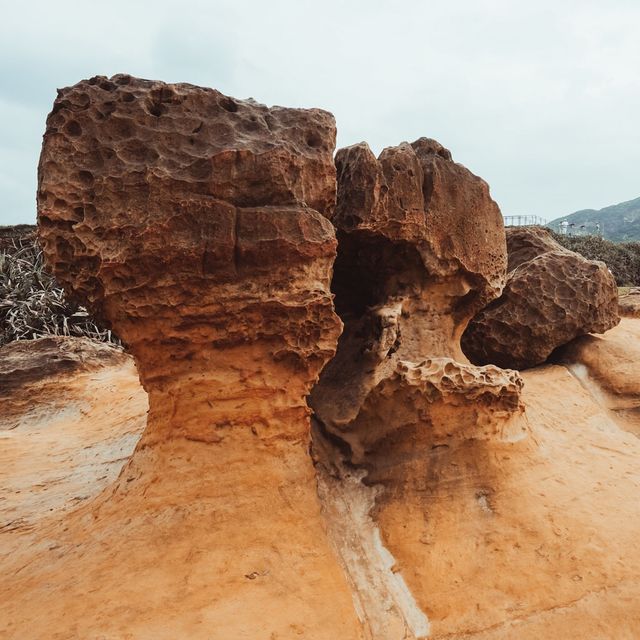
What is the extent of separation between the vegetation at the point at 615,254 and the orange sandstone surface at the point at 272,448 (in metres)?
16.9

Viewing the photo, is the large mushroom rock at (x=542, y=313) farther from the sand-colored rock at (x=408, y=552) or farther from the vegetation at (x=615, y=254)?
the vegetation at (x=615, y=254)

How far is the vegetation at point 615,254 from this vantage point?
18.4 m

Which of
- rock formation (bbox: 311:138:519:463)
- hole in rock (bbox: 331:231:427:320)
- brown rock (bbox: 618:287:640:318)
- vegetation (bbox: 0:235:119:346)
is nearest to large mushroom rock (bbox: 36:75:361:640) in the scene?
rock formation (bbox: 311:138:519:463)

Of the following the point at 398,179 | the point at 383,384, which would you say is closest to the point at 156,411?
the point at 383,384

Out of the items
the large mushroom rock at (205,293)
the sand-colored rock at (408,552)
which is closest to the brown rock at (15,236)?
the sand-colored rock at (408,552)

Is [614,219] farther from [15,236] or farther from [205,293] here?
[205,293]

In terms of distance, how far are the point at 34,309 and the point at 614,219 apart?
86.6 m

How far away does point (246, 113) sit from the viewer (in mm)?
2738

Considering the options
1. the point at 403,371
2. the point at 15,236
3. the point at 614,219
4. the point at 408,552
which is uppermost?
the point at 614,219

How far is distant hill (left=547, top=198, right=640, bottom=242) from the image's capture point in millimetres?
67625

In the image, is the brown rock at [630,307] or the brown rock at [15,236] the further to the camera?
the brown rock at [15,236]

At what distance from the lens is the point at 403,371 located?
3.06m

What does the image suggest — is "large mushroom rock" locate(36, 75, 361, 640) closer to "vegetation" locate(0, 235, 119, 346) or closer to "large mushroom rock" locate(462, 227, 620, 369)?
"large mushroom rock" locate(462, 227, 620, 369)

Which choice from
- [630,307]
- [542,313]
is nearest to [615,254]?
[630,307]
